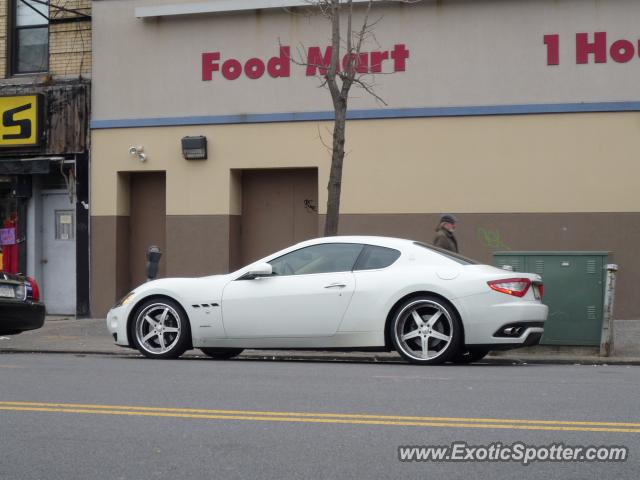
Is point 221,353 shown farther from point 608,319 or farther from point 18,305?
point 608,319

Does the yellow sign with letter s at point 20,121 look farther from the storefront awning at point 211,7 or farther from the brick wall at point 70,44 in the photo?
the storefront awning at point 211,7

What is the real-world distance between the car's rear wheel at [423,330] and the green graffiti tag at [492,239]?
19.7 feet

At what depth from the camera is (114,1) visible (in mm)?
18031

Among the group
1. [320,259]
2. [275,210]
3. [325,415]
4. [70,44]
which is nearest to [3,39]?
[70,44]

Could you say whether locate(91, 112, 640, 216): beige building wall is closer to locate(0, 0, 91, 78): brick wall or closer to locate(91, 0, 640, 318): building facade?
locate(91, 0, 640, 318): building facade

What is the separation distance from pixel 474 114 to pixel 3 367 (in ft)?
28.4

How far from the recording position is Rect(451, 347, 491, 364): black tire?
10.5 m

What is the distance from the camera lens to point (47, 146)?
1833cm

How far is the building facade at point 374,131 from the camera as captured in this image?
15.7 metres

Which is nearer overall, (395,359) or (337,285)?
(337,285)

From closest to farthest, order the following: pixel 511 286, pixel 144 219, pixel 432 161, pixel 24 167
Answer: pixel 511 286 → pixel 432 161 → pixel 24 167 → pixel 144 219

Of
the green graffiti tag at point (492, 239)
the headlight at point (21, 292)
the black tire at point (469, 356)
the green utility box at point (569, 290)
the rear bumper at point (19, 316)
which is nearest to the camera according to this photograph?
the black tire at point (469, 356)

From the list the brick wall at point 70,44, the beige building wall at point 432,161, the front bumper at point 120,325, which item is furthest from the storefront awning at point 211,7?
the front bumper at point 120,325

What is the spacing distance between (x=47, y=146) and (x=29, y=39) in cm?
224
